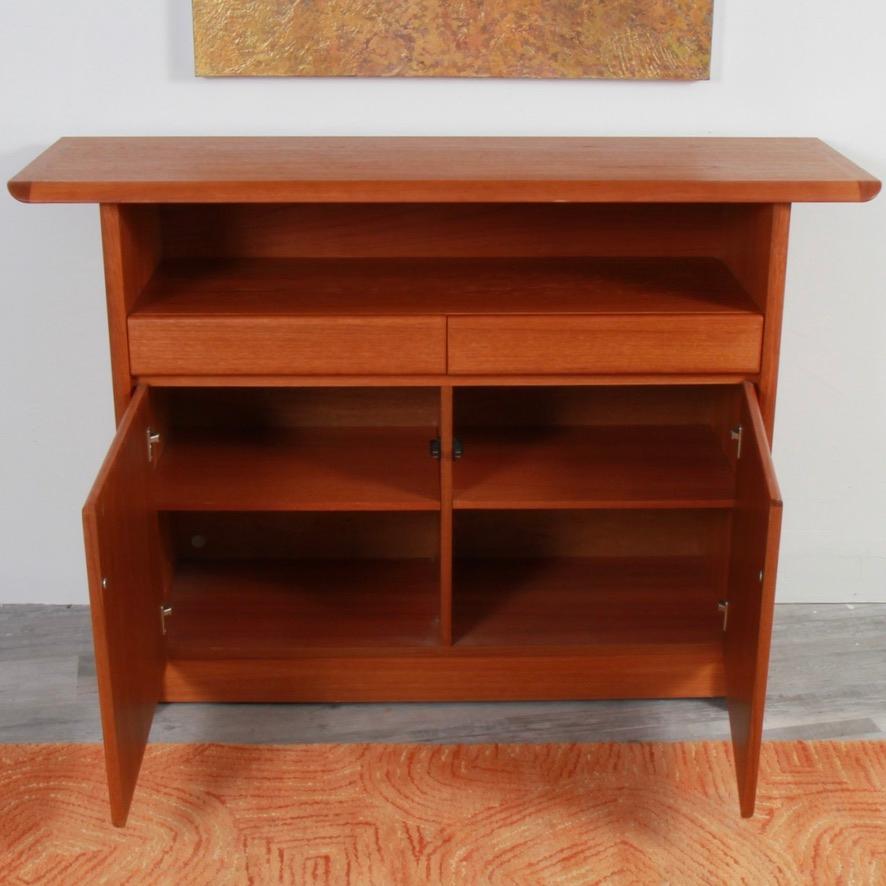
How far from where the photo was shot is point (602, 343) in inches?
82.6

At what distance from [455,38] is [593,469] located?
773 millimetres

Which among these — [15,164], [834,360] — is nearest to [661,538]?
[834,360]

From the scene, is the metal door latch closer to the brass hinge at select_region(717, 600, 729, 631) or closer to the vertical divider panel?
the vertical divider panel

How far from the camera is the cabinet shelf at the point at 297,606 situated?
234 centimetres

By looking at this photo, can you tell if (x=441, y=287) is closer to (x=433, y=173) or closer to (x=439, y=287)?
(x=439, y=287)

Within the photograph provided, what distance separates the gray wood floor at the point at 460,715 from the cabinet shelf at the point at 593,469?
0.37m

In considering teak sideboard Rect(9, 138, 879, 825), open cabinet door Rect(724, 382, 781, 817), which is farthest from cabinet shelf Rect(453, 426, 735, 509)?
open cabinet door Rect(724, 382, 781, 817)

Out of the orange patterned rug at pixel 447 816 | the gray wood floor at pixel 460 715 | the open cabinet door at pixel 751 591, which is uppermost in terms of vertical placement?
the open cabinet door at pixel 751 591

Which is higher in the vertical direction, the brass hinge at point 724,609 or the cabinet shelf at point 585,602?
the brass hinge at point 724,609

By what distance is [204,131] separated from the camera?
7.77 feet

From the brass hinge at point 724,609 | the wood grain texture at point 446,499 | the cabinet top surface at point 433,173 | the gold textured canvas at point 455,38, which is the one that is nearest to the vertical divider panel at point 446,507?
the wood grain texture at point 446,499

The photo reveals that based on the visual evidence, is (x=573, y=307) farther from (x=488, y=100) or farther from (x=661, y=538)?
(x=661, y=538)

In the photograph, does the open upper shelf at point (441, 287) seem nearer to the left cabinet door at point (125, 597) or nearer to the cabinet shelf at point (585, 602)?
the left cabinet door at point (125, 597)

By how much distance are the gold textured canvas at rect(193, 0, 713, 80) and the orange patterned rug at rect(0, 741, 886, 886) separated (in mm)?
1145
